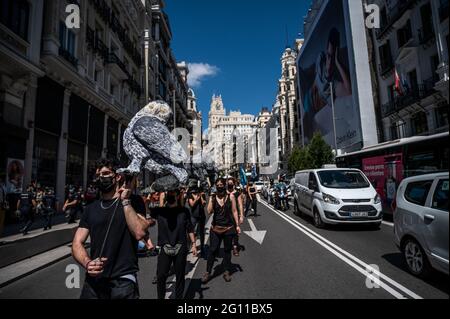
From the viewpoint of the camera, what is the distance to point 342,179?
31.1 ft

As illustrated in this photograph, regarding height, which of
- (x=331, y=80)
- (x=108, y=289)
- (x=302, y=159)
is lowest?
(x=108, y=289)

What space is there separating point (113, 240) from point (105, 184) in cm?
51

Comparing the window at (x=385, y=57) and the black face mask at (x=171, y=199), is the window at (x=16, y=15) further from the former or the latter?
the window at (x=385, y=57)

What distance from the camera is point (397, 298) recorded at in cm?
351

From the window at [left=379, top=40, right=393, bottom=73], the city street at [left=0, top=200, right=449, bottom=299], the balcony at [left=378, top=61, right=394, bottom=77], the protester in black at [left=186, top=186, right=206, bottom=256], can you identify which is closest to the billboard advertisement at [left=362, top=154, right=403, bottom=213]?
the city street at [left=0, top=200, right=449, bottom=299]

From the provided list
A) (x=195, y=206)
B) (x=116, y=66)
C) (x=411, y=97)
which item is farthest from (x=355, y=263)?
(x=116, y=66)

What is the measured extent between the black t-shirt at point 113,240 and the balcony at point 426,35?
23146mm

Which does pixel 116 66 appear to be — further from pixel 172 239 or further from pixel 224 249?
pixel 172 239

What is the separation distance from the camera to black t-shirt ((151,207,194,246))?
11.2 ft

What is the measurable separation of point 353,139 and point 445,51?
13.7m

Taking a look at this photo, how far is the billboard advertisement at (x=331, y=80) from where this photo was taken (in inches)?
1166

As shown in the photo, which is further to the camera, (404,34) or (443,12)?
(404,34)

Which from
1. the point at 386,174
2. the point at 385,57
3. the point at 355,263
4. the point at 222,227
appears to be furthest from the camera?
the point at 385,57

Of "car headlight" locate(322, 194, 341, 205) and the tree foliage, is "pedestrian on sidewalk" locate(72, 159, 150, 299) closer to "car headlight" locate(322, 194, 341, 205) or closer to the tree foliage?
"car headlight" locate(322, 194, 341, 205)
